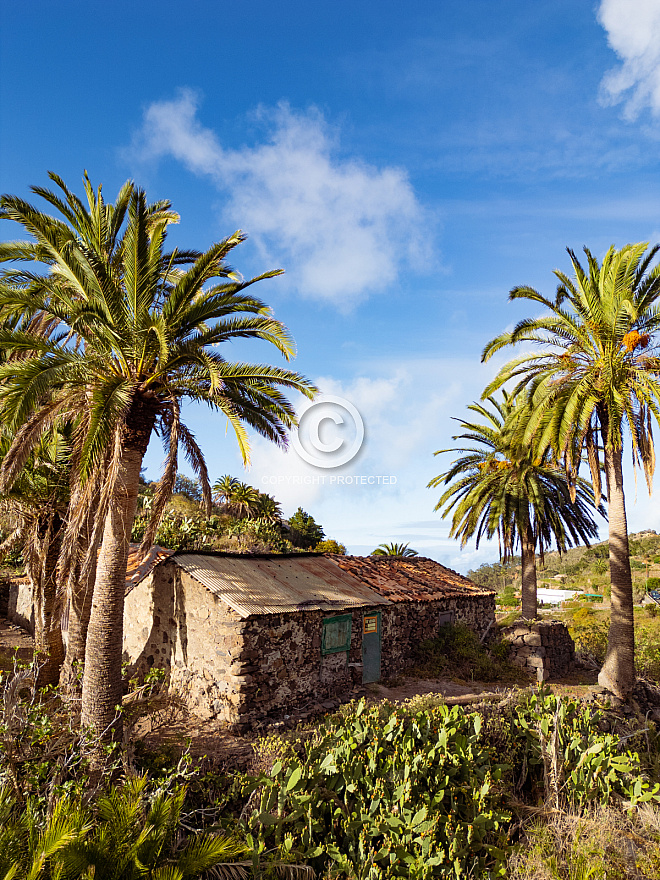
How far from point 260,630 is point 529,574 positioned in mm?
14543

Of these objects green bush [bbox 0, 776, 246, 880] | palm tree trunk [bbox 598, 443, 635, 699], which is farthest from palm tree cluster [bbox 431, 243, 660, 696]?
green bush [bbox 0, 776, 246, 880]

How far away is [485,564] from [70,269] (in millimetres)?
81304

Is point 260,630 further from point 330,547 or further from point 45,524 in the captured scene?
point 330,547

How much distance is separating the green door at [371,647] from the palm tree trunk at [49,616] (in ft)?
26.2

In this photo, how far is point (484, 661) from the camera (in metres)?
17.5

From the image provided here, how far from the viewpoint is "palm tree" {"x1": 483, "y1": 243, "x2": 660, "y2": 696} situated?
14.0 meters

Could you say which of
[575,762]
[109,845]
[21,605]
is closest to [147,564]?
[109,845]

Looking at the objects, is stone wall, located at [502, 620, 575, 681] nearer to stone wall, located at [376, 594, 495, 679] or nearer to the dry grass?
stone wall, located at [376, 594, 495, 679]

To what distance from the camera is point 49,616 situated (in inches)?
526

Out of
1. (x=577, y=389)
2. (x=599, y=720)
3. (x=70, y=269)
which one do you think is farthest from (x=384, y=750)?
(x=577, y=389)

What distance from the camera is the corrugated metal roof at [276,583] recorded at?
38.3ft

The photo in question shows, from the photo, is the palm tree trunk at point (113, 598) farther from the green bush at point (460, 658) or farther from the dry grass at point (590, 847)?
the green bush at point (460, 658)

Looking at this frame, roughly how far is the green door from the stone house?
3 cm

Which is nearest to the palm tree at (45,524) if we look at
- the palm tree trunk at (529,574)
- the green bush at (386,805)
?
the green bush at (386,805)
